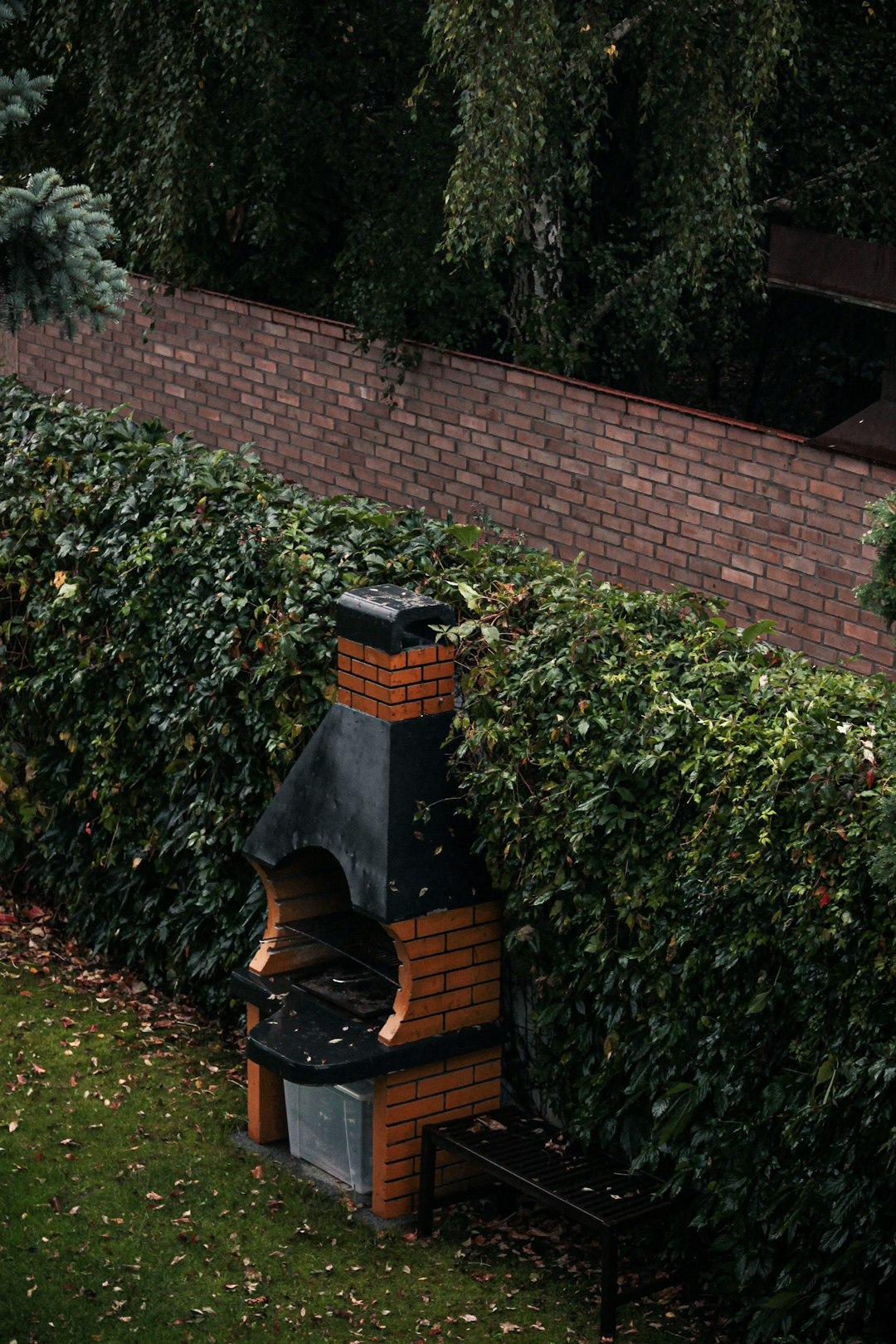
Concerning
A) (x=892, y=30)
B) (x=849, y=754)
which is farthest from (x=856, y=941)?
(x=892, y=30)

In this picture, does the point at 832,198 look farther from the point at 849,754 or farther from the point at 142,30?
the point at 849,754

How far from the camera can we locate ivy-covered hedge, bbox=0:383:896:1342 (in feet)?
19.5

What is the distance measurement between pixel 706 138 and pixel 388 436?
295 centimetres

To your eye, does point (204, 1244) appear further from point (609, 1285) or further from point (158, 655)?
point (158, 655)

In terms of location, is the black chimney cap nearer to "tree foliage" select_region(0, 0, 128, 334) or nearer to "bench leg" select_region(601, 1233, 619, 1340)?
"tree foliage" select_region(0, 0, 128, 334)

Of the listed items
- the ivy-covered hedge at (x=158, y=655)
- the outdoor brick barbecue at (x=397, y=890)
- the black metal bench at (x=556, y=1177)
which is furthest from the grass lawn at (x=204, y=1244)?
the ivy-covered hedge at (x=158, y=655)

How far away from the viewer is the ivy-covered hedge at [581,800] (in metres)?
5.93

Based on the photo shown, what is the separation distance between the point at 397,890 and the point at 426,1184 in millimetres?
1115

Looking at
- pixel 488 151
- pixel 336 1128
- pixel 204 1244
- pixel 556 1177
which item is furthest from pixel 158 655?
pixel 488 151

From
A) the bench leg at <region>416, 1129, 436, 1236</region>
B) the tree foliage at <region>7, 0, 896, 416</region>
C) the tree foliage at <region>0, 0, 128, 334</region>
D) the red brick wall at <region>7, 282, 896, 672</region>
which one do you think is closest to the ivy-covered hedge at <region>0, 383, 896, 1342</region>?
the bench leg at <region>416, 1129, 436, 1236</region>

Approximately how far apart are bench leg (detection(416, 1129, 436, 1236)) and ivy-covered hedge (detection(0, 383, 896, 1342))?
49cm

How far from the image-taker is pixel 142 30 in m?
14.3

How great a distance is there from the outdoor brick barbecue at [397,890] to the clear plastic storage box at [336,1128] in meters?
0.12

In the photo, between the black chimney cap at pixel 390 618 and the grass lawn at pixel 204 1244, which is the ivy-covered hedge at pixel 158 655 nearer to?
the black chimney cap at pixel 390 618
